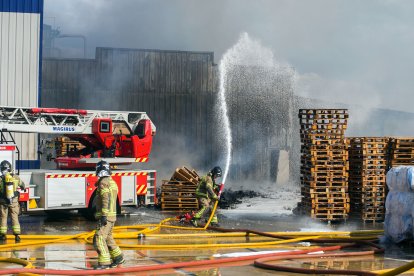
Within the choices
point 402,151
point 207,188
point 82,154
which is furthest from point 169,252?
point 402,151

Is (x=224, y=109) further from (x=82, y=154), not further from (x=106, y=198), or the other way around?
(x=106, y=198)

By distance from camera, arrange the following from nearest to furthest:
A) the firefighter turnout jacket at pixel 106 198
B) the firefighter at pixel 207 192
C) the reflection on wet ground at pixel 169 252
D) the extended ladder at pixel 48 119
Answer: the firefighter turnout jacket at pixel 106 198
the reflection on wet ground at pixel 169 252
the firefighter at pixel 207 192
the extended ladder at pixel 48 119

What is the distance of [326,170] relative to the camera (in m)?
19.9

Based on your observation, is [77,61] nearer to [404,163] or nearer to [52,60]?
[52,60]

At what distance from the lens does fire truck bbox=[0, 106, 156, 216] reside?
17812 mm

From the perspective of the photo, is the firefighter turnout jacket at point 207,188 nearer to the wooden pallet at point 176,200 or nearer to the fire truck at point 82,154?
the fire truck at point 82,154

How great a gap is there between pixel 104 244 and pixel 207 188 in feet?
21.3

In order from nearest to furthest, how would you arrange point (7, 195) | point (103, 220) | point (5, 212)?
point (103, 220)
point (7, 195)
point (5, 212)

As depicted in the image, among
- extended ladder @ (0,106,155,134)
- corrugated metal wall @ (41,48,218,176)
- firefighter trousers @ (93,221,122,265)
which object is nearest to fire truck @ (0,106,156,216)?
extended ladder @ (0,106,155,134)

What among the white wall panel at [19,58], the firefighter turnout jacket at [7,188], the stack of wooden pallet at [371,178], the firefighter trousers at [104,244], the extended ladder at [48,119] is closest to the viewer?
the firefighter trousers at [104,244]

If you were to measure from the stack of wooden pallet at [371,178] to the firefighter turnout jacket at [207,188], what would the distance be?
464 centimetres

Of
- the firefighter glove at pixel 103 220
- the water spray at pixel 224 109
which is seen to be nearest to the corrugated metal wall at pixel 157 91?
the water spray at pixel 224 109

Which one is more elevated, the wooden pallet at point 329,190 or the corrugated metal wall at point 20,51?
the corrugated metal wall at point 20,51

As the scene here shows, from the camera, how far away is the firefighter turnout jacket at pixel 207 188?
1780 cm
